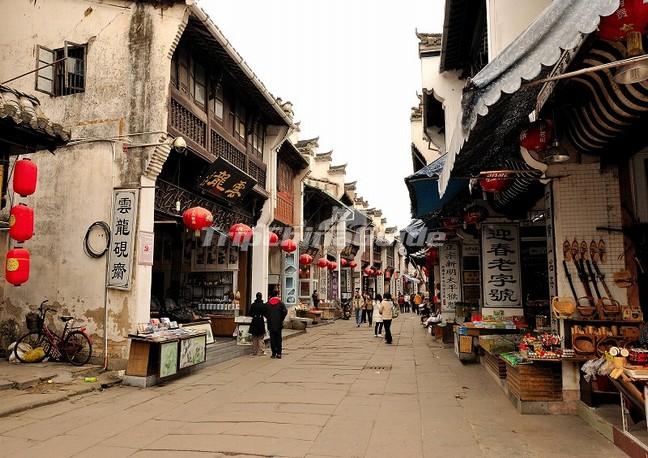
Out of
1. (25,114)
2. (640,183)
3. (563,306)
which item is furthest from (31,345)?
(640,183)

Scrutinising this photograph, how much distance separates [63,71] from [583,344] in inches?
452

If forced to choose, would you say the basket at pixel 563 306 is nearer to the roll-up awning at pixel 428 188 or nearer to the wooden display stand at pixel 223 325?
the roll-up awning at pixel 428 188

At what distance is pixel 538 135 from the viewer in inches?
242

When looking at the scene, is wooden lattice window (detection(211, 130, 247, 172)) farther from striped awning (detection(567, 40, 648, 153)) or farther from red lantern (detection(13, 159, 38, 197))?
striped awning (detection(567, 40, 648, 153))

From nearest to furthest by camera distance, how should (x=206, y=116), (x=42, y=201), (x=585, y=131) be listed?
(x=585, y=131), (x=42, y=201), (x=206, y=116)

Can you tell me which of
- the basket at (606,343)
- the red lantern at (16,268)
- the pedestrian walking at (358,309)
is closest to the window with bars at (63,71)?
the red lantern at (16,268)

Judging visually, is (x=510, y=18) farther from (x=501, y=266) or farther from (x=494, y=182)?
(x=501, y=266)

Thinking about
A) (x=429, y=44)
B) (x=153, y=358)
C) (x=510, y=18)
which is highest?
(x=429, y=44)

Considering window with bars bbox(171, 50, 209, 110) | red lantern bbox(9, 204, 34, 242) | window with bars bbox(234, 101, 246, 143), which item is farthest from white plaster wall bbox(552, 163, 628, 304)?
window with bars bbox(234, 101, 246, 143)

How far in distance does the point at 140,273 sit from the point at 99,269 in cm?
94

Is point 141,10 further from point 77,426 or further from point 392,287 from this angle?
point 392,287

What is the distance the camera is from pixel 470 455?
5.35m

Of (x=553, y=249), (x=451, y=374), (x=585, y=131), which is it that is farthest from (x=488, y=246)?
(x=585, y=131)

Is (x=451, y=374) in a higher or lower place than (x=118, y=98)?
lower
